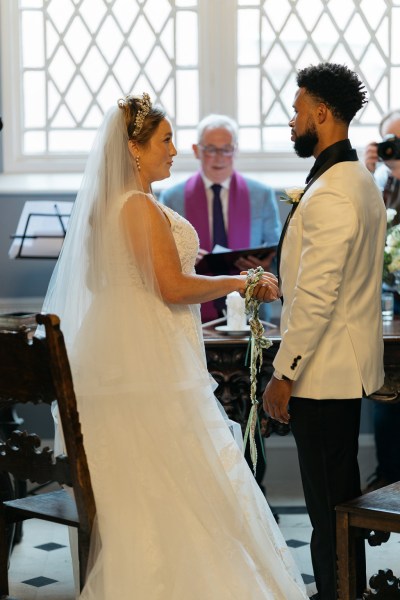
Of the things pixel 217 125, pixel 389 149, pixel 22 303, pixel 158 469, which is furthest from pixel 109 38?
pixel 158 469

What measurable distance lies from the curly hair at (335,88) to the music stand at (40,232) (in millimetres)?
2537

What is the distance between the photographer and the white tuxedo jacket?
3.41 m

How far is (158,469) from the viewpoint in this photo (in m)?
3.34

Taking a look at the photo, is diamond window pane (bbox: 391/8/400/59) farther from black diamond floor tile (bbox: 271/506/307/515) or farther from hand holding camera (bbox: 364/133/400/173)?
black diamond floor tile (bbox: 271/506/307/515)

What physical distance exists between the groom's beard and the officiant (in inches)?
91.7

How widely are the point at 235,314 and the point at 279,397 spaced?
138cm

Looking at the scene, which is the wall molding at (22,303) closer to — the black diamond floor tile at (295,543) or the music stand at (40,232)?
the music stand at (40,232)

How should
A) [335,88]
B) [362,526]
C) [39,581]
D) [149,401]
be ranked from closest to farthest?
[362,526] → [149,401] → [335,88] → [39,581]

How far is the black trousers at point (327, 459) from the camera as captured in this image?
11.8 feet

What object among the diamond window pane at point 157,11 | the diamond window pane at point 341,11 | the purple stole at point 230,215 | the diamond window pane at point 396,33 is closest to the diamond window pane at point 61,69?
the diamond window pane at point 157,11

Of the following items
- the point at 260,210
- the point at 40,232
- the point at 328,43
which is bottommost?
the point at 40,232

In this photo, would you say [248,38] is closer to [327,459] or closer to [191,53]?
[191,53]

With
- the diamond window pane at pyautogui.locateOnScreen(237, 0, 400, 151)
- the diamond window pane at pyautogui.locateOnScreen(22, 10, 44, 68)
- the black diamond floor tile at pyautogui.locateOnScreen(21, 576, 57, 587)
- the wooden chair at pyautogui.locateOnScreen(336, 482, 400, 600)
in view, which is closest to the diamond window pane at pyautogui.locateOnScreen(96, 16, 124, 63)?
the diamond window pane at pyautogui.locateOnScreen(22, 10, 44, 68)

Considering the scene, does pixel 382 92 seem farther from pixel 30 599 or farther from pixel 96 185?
pixel 30 599
